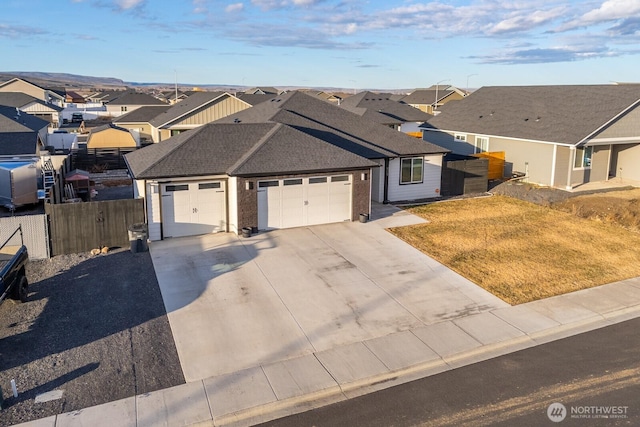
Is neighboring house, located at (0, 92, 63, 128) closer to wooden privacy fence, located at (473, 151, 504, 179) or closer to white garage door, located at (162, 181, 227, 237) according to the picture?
white garage door, located at (162, 181, 227, 237)

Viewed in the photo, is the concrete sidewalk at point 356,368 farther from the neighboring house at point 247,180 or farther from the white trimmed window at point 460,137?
the white trimmed window at point 460,137

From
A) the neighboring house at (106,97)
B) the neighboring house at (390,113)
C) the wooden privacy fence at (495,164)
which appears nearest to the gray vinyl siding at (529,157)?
the wooden privacy fence at (495,164)

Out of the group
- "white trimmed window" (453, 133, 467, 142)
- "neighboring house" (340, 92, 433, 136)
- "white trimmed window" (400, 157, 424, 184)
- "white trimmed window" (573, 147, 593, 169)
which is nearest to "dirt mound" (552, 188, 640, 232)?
"white trimmed window" (573, 147, 593, 169)

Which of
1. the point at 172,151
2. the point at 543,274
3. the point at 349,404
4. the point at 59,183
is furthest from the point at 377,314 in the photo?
the point at 59,183

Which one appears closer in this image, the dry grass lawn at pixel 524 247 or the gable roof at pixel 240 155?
the dry grass lawn at pixel 524 247

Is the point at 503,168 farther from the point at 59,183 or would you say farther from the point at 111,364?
the point at 111,364

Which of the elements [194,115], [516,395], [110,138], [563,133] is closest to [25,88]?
[110,138]
